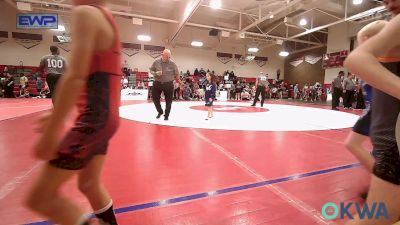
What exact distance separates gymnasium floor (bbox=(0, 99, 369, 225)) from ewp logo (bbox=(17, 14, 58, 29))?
27.0 ft

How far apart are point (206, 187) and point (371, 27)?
5.32ft

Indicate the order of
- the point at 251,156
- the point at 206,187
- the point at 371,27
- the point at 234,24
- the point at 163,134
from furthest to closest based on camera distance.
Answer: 1. the point at 234,24
2. the point at 163,134
3. the point at 251,156
4. the point at 206,187
5. the point at 371,27

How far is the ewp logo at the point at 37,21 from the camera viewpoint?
10.6m

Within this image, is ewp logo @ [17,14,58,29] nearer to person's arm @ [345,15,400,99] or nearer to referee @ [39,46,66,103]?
referee @ [39,46,66,103]

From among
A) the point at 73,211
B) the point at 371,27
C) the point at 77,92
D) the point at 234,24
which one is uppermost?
the point at 234,24

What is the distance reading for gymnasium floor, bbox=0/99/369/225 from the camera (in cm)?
174

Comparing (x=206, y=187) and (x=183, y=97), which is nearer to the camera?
(x=206, y=187)

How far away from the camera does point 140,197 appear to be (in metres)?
1.96

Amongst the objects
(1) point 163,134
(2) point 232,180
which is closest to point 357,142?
(2) point 232,180

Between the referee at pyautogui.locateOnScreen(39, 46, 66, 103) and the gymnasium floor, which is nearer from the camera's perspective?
the gymnasium floor

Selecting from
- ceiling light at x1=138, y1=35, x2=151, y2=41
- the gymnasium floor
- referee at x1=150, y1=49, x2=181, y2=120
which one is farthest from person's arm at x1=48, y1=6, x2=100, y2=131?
ceiling light at x1=138, y1=35, x2=151, y2=41

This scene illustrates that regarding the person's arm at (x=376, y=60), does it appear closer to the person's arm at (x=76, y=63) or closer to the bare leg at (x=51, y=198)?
the person's arm at (x=76, y=63)

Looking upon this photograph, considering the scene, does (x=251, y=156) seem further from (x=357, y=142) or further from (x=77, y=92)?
(x=77, y=92)

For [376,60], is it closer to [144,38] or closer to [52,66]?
[52,66]
